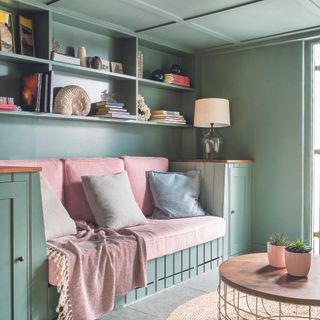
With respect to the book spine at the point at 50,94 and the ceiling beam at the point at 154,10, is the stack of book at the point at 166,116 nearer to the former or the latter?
the ceiling beam at the point at 154,10

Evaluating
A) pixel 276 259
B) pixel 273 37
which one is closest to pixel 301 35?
pixel 273 37

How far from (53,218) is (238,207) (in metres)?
1.92

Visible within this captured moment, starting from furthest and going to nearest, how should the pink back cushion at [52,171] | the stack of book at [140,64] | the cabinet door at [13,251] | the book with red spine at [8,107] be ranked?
the stack of book at [140,64] → the pink back cushion at [52,171] → the book with red spine at [8,107] → the cabinet door at [13,251]

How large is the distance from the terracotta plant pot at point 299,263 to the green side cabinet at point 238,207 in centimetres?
168

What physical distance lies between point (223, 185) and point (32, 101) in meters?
1.79

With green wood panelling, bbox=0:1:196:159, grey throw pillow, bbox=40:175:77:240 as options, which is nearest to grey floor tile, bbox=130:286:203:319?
grey throw pillow, bbox=40:175:77:240

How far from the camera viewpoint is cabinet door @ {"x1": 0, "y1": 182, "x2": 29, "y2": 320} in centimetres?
207

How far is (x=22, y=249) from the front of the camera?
2.15m

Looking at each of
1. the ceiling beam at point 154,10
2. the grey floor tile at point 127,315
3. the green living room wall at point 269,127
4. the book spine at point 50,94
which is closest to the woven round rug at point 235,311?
the grey floor tile at point 127,315

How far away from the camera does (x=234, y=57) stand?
4234 mm

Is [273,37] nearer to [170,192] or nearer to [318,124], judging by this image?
[318,124]

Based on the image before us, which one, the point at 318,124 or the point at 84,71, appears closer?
the point at 84,71

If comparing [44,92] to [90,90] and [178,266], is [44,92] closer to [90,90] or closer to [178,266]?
[90,90]

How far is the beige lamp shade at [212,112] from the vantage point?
12.8 feet
